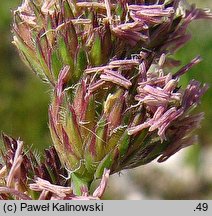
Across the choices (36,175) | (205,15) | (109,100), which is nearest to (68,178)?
(36,175)

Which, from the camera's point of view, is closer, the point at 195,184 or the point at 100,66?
the point at 100,66

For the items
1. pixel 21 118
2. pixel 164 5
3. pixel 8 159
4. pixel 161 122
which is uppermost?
pixel 164 5

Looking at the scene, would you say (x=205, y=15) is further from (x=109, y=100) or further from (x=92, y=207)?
(x=92, y=207)

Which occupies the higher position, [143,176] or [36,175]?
[36,175]

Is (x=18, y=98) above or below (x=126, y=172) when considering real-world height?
above

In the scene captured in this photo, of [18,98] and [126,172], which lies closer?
[126,172]

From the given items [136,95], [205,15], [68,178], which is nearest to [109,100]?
[136,95]

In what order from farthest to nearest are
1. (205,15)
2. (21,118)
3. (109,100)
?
(21,118)
(205,15)
(109,100)

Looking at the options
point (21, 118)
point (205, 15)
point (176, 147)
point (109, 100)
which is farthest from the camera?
point (21, 118)
